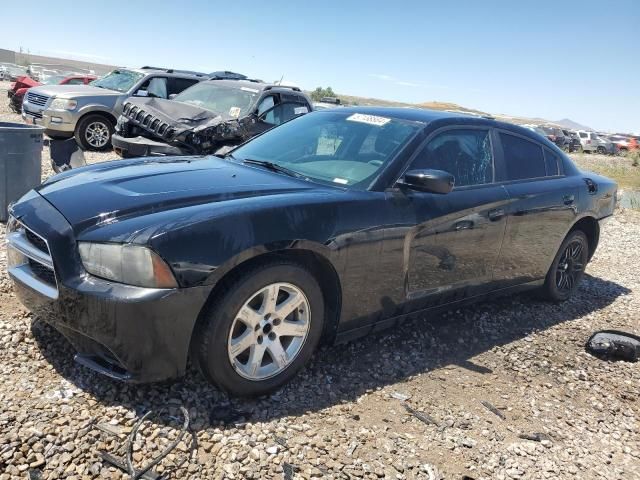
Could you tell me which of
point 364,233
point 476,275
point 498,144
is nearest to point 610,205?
point 498,144

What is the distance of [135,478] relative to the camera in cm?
237

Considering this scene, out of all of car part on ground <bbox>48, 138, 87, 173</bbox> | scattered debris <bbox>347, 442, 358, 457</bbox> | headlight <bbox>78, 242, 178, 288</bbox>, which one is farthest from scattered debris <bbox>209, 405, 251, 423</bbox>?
car part on ground <bbox>48, 138, 87, 173</bbox>

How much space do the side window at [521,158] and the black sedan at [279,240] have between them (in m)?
0.02

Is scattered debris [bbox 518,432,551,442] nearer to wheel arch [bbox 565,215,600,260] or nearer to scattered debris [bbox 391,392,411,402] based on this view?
scattered debris [bbox 391,392,411,402]

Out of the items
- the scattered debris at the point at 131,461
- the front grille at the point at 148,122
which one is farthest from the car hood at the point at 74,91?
the scattered debris at the point at 131,461

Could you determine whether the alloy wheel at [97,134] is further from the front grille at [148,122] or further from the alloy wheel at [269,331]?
the alloy wheel at [269,331]

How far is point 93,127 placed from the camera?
11.1m

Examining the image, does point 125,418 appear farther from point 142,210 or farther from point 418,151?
point 418,151

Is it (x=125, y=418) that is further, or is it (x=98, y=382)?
(x=98, y=382)

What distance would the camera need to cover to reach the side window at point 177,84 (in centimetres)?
1162

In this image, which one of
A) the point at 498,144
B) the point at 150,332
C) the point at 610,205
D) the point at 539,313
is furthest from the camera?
the point at 610,205

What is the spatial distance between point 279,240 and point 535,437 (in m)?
1.89

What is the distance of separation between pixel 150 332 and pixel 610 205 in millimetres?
4948

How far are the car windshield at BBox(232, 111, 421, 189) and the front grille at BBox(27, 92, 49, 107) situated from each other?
906cm
